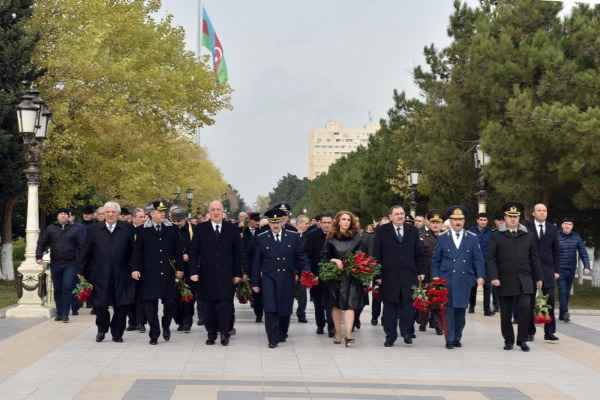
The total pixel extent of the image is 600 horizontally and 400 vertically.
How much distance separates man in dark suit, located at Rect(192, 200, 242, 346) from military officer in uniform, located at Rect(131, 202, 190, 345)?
0.25 meters

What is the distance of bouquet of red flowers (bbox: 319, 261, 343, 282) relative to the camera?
1449cm

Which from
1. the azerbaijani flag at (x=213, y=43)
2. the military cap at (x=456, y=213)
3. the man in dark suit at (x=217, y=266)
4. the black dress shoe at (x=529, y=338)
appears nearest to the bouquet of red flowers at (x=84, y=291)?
the man in dark suit at (x=217, y=266)

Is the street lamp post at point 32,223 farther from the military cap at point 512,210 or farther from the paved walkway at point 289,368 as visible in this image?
the military cap at point 512,210

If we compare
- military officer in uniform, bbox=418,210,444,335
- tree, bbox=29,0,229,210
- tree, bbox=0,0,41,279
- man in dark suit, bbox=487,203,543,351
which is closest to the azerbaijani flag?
tree, bbox=29,0,229,210

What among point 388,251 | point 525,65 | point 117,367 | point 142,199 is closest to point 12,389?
point 117,367

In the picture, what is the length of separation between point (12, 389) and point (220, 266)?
4.92 meters

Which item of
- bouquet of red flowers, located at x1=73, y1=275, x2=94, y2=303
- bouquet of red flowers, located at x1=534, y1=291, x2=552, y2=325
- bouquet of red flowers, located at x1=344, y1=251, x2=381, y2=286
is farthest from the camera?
bouquet of red flowers, located at x1=73, y1=275, x2=94, y2=303

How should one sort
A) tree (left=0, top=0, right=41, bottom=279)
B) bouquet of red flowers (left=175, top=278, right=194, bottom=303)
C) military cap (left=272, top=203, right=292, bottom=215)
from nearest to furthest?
military cap (left=272, top=203, right=292, bottom=215)
bouquet of red flowers (left=175, top=278, right=194, bottom=303)
tree (left=0, top=0, right=41, bottom=279)

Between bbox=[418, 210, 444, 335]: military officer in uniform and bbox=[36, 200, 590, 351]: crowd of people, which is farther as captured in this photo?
bbox=[418, 210, 444, 335]: military officer in uniform

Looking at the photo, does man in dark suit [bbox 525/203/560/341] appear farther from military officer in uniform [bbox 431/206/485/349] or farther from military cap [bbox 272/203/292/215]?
military cap [bbox 272/203/292/215]

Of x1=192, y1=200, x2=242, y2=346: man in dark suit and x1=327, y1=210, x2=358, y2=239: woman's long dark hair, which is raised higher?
x1=327, y1=210, x2=358, y2=239: woman's long dark hair

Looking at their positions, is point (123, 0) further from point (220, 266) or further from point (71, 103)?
point (220, 266)

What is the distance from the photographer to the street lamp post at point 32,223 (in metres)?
19.4

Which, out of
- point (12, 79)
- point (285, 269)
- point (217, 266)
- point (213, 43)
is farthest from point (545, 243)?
point (213, 43)
